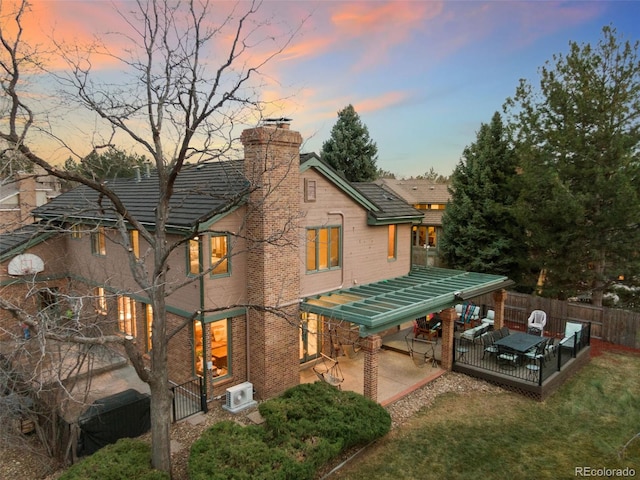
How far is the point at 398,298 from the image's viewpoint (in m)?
13.8

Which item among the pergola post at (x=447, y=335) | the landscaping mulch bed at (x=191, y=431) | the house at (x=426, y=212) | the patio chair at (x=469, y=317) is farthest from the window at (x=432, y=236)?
the landscaping mulch bed at (x=191, y=431)

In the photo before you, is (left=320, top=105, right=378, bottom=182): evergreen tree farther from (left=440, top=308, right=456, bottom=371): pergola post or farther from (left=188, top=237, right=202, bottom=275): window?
(left=188, top=237, right=202, bottom=275): window

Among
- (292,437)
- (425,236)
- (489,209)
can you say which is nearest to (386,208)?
(489,209)

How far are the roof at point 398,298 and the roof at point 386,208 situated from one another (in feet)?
8.42

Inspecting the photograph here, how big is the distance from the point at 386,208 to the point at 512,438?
31.6 feet

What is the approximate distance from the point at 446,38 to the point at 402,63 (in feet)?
7.47

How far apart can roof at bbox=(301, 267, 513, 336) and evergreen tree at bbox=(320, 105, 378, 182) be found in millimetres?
17375

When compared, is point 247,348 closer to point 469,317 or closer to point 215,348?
point 215,348

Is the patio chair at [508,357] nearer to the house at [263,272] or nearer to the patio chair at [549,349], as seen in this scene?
the patio chair at [549,349]

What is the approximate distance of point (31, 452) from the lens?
1009 cm

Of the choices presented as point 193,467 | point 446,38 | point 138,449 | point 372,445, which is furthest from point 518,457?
point 446,38

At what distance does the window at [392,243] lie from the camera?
17.5 m

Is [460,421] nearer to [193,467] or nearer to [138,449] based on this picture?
[193,467]

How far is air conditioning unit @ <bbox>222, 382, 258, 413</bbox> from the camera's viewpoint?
11.7 m
